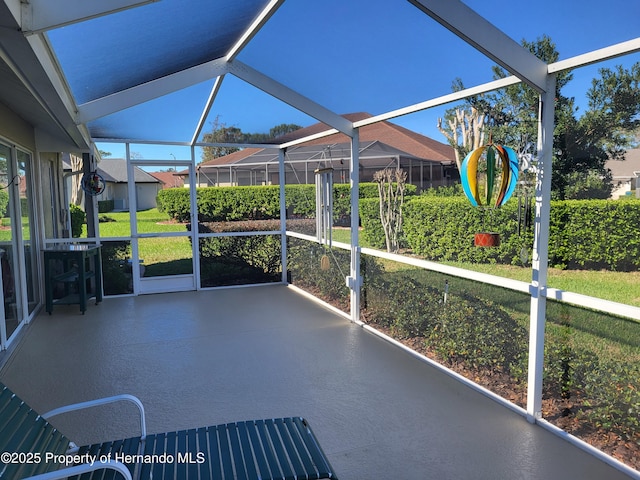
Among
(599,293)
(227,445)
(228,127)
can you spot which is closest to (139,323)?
(228,127)

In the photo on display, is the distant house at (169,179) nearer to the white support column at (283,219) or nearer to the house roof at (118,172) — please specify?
the house roof at (118,172)

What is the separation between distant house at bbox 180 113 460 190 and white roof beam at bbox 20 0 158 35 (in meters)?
2.94

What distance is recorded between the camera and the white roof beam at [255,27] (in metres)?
3.41

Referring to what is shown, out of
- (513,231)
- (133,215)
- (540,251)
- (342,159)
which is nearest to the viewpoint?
(540,251)

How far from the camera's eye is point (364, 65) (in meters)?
3.84

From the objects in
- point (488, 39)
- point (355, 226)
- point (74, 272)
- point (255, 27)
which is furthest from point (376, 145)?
point (74, 272)

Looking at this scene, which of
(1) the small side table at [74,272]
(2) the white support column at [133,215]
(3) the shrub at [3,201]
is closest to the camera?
(3) the shrub at [3,201]

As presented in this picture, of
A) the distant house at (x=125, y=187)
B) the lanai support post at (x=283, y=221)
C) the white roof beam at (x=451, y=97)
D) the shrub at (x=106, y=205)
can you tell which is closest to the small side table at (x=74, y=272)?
the distant house at (x=125, y=187)

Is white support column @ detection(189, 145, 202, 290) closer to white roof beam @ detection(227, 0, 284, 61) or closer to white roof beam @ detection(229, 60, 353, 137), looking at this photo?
white roof beam @ detection(229, 60, 353, 137)

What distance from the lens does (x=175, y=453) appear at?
1998 mm

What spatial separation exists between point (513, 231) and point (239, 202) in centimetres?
576

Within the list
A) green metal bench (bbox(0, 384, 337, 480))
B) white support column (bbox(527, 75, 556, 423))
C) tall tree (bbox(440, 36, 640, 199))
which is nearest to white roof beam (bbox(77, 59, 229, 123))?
tall tree (bbox(440, 36, 640, 199))

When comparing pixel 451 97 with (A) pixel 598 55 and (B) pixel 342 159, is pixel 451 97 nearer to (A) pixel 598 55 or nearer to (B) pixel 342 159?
(A) pixel 598 55

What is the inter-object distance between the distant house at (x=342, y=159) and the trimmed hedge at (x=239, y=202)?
→ 18 centimetres
